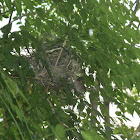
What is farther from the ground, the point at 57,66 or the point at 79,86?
the point at 57,66

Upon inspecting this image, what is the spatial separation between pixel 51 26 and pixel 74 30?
0.32m

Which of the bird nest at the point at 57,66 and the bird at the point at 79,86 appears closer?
the bird nest at the point at 57,66

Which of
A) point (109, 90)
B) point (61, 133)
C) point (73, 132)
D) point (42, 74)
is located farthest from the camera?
point (42, 74)

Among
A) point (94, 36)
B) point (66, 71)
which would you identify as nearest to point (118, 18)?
point (94, 36)

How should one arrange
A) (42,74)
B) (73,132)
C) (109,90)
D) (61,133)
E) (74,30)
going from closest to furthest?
(61,133) → (73,132) → (74,30) → (109,90) → (42,74)

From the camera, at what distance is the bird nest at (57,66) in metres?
1.87

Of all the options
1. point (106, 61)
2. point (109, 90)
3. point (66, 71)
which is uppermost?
point (66, 71)

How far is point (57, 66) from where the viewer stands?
6.32 ft

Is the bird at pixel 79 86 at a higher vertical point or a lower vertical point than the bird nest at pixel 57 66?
lower

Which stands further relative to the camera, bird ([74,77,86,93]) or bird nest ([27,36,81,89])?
bird ([74,77,86,93])

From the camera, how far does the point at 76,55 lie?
70.7 inches

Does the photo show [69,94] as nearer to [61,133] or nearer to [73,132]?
[73,132]

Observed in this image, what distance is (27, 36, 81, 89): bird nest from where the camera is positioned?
187 cm

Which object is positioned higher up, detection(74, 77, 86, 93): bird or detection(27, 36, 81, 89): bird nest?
Answer: detection(27, 36, 81, 89): bird nest
